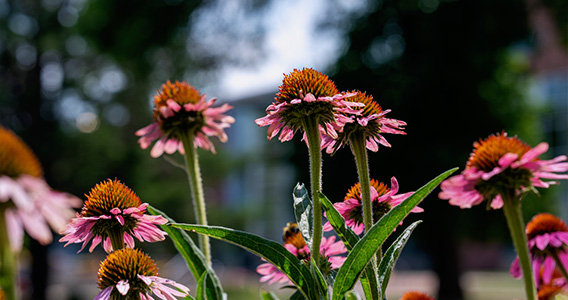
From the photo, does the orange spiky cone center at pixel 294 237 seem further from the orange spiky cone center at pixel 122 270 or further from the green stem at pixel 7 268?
the green stem at pixel 7 268

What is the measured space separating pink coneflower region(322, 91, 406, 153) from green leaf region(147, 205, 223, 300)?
0.20 meters

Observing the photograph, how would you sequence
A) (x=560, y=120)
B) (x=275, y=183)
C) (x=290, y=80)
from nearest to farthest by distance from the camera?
(x=290, y=80)
(x=560, y=120)
(x=275, y=183)

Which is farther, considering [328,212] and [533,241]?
[533,241]

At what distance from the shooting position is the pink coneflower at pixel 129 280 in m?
0.56

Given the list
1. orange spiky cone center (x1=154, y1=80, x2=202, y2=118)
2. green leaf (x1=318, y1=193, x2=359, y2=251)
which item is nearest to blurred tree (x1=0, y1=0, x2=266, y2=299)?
orange spiky cone center (x1=154, y1=80, x2=202, y2=118)

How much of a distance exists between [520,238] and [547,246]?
282mm

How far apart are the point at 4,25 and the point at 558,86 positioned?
14751mm

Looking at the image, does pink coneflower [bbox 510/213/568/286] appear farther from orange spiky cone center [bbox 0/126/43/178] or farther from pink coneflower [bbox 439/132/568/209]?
orange spiky cone center [bbox 0/126/43/178]

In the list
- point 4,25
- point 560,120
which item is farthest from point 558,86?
point 4,25

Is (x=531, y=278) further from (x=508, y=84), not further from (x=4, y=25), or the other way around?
(x=4, y=25)

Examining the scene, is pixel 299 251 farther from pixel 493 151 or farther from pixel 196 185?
pixel 493 151

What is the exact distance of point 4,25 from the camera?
11250 mm

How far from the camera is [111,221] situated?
610mm

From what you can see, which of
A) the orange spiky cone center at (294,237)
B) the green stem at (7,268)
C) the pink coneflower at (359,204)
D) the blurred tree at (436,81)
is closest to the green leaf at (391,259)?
the pink coneflower at (359,204)
